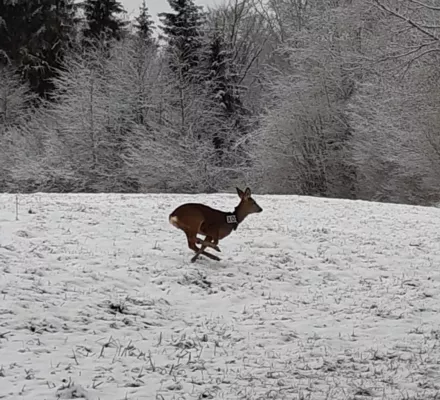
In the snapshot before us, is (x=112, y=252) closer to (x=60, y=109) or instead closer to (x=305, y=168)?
(x=305, y=168)

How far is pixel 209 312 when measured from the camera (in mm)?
7367

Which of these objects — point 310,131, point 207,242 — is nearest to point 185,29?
point 310,131

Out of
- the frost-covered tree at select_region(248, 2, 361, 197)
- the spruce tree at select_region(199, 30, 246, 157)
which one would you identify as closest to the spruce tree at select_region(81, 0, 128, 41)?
the spruce tree at select_region(199, 30, 246, 157)

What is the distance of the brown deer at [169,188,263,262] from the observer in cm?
891

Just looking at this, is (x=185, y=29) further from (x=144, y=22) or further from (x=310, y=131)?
(x=310, y=131)

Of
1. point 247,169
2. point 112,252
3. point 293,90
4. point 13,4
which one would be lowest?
point 112,252

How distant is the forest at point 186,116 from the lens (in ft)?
91.8

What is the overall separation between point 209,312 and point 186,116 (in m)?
25.8

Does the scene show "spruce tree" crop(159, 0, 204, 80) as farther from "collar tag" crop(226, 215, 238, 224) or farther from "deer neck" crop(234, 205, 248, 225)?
"collar tag" crop(226, 215, 238, 224)

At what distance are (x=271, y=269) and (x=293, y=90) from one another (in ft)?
72.3

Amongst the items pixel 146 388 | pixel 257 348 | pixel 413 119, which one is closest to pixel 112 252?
pixel 257 348

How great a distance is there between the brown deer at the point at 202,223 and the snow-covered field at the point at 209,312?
34 centimetres

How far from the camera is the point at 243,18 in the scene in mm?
46094

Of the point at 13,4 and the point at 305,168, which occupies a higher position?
the point at 13,4
